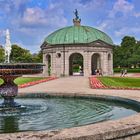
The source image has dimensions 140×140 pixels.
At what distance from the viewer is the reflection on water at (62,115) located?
31.0 feet

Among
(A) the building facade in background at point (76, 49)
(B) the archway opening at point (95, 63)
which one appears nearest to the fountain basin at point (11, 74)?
(A) the building facade in background at point (76, 49)

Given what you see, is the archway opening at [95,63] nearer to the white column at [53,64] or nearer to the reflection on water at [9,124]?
the white column at [53,64]

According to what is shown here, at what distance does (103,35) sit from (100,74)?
25.4ft

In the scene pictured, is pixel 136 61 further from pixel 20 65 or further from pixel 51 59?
pixel 20 65

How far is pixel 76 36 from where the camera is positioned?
57438 millimetres

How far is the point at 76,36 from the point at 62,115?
153 feet

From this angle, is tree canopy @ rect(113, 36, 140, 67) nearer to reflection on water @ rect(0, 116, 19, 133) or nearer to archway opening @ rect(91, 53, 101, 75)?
archway opening @ rect(91, 53, 101, 75)

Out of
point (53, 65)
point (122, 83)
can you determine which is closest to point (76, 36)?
point (53, 65)

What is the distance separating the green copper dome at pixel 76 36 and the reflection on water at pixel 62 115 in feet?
138

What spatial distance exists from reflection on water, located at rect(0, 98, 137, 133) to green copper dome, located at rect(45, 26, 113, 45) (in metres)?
42.1

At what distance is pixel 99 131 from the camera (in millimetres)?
6473

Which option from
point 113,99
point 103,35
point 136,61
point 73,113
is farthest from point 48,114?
point 136,61

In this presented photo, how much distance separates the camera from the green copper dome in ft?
187

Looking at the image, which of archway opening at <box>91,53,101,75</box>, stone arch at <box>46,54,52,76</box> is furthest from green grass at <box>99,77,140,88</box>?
stone arch at <box>46,54,52,76</box>
